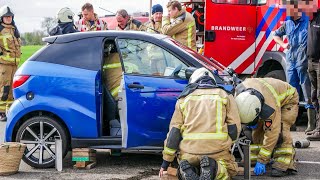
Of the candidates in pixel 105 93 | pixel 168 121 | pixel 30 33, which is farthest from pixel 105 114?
pixel 30 33

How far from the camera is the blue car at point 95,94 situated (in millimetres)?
6742

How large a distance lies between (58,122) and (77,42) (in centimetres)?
95

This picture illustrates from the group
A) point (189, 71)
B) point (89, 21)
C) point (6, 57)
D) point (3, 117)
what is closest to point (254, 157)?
point (189, 71)

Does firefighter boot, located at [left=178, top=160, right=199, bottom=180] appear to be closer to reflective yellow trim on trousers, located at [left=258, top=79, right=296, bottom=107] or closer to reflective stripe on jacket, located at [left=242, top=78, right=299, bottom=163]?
reflective stripe on jacket, located at [left=242, top=78, right=299, bottom=163]

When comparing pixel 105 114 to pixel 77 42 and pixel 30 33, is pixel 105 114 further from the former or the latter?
pixel 30 33

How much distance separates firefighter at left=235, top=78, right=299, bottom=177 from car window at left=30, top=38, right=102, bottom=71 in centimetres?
167

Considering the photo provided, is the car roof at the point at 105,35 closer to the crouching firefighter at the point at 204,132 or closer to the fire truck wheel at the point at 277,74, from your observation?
the crouching firefighter at the point at 204,132

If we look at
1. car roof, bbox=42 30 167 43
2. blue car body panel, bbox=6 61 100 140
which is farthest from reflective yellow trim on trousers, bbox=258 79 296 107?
blue car body panel, bbox=6 61 100 140

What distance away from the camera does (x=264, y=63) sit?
33.8ft

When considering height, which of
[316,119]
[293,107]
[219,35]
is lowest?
[316,119]

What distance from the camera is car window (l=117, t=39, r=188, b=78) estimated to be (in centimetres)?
691

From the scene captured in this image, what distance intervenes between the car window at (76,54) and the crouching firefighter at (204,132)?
1.38 meters

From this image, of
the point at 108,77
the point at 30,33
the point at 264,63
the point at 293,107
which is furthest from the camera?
the point at 30,33

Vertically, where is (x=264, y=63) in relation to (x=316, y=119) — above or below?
above
